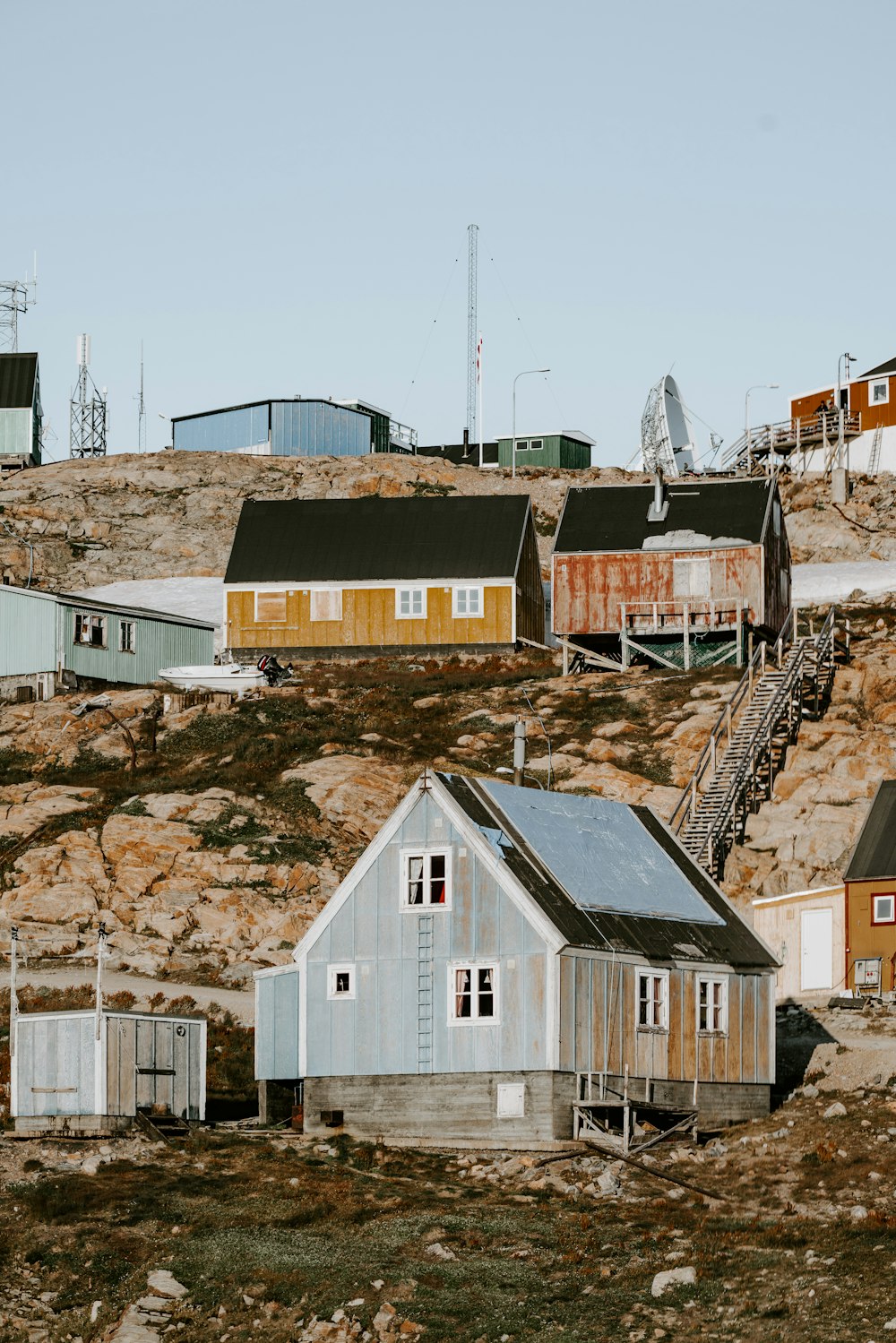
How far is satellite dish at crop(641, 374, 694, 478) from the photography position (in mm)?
101750

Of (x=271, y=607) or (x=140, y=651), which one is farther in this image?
(x=271, y=607)

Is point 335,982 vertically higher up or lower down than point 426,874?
lower down

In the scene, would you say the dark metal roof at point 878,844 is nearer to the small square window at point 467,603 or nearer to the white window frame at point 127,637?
the small square window at point 467,603

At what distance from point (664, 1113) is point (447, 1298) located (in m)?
10.4

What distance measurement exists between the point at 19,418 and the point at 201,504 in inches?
631

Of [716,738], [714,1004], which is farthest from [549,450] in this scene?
[714,1004]

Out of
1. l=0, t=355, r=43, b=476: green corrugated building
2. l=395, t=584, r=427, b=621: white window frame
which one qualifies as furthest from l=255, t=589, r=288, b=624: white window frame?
l=0, t=355, r=43, b=476: green corrugated building

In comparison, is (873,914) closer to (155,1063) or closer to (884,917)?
(884,917)

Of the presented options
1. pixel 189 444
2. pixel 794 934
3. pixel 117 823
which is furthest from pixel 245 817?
pixel 189 444

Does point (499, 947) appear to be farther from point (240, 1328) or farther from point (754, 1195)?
point (240, 1328)

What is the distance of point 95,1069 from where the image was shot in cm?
3450

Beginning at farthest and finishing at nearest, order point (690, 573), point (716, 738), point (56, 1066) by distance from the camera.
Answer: point (690, 573)
point (716, 738)
point (56, 1066)

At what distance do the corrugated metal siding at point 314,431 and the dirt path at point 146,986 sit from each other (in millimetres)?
67732

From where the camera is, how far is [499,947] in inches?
1378
